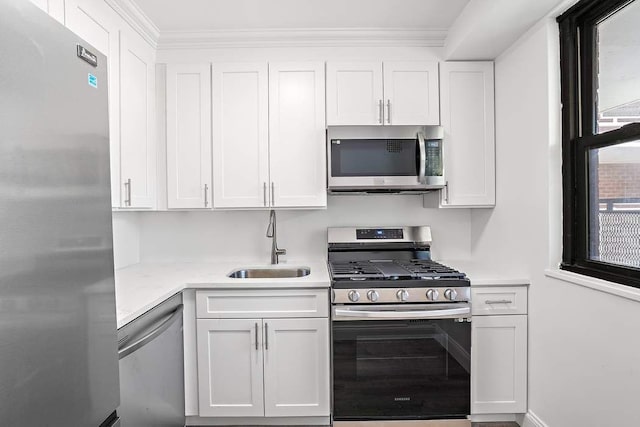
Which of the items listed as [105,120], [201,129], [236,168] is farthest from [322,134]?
[105,120]

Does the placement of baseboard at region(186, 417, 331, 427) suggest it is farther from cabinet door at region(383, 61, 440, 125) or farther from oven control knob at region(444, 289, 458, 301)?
cabinet door at region(383, 61, 440, 125)

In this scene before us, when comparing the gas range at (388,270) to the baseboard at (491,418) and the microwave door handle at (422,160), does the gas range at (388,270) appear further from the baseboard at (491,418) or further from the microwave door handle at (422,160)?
the baseboard at (491,418)

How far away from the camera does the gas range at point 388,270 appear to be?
2033 mm

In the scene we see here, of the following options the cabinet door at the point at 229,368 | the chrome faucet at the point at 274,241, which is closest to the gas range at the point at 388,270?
the chrome faucet at the point at 274,241

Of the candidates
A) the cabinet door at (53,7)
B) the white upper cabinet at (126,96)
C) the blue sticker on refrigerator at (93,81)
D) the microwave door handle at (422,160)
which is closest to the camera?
the blue sticker on refrigerator at (93,81)

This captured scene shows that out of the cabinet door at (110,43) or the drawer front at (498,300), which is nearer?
the cabinet door at (110,43)

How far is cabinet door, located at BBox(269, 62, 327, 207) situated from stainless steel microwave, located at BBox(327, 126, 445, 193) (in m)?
0.10

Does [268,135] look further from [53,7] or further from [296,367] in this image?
[296,367]

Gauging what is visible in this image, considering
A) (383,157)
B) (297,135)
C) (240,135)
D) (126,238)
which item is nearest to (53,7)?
(240,135)

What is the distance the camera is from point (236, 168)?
2.43 m

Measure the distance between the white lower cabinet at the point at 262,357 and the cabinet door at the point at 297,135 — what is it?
26.7 inches

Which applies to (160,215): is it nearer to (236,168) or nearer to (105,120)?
(236,168)

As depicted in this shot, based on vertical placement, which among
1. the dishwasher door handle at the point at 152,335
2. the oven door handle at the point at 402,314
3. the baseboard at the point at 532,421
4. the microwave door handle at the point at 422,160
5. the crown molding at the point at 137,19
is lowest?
the baseboard at the point at 532,421

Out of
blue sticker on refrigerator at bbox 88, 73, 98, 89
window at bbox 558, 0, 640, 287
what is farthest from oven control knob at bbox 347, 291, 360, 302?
blue sticker on refrigerator at bbox 88, 73, 98, 89
